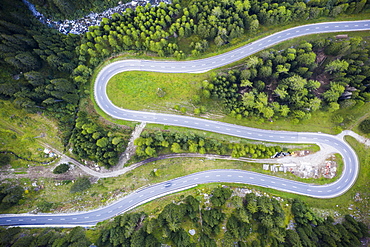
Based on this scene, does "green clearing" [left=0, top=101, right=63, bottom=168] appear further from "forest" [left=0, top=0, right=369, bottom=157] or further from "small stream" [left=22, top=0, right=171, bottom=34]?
"small stream" [left=22, top=0, right=171, bottom=34]

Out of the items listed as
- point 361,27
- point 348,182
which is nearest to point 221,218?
point 348,182

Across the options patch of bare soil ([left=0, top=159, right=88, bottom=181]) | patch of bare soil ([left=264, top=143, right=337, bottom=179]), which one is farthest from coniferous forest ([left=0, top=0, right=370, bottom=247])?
patch of bare soil ([left=264, top=143, right=337, bottom=179])

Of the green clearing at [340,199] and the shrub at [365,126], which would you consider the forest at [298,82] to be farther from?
the green clearing at [340,199]

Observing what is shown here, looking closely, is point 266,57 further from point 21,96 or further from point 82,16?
point 21,96

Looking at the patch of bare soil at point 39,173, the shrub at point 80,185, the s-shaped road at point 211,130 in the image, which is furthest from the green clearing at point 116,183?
the shrub at point 80,185

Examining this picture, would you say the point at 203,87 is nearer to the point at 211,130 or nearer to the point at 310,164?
the point at 211,130
